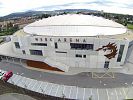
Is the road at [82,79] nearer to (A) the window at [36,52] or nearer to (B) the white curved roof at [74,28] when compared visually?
(A) the window at [36,52]

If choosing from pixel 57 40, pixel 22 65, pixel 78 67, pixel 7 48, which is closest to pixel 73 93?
pixel 78 67

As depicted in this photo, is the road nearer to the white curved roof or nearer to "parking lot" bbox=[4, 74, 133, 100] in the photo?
"parking lot" bbox=[4, 74, 133, 100]

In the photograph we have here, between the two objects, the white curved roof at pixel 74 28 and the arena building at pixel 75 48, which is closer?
the arena building at pixel 75 48

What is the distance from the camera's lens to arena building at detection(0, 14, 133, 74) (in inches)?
2216

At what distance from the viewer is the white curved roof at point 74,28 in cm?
6187

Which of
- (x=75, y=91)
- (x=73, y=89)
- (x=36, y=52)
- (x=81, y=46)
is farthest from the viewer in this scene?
(x=36, y=52)

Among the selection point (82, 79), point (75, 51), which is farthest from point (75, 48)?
point (82, 79)

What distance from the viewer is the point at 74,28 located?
64.2 m

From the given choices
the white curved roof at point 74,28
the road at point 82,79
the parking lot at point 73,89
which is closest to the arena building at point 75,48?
the white curved roof at point 74,28

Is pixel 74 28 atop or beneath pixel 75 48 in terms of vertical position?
atop

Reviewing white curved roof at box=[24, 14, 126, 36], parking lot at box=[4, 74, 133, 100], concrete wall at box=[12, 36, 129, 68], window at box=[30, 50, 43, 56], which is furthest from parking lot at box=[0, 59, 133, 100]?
white curved roof at box=[24, 14, 126, 36]

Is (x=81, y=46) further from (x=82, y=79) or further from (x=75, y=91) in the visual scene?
(x=75, y=91)

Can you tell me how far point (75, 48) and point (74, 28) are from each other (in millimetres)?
9730

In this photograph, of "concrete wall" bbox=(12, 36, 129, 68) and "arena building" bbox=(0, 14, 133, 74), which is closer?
"concrete wall" bbox=(12, 36, 129, 68)
